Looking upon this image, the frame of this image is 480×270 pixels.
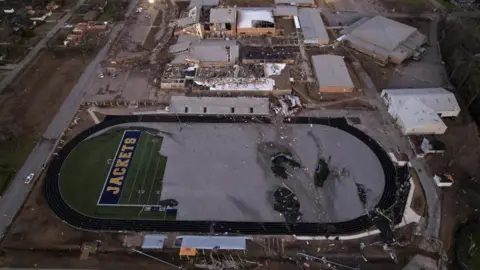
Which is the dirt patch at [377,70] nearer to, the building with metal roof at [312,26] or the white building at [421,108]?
the white building at [421,108]

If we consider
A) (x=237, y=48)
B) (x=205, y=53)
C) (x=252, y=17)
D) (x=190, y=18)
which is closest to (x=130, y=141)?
(x=205, y=53)

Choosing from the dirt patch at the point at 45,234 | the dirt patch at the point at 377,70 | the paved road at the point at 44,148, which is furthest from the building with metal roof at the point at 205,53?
the dirt patch at the point at 45,234

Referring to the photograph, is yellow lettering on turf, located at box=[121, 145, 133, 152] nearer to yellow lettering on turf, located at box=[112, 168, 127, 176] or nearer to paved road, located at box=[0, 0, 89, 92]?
yellow lettering on turf, located at box=[112, 168, 127, 176]

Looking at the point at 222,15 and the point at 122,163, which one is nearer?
the point at 122,163

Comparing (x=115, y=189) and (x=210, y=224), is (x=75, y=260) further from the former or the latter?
(x=210, y=224)

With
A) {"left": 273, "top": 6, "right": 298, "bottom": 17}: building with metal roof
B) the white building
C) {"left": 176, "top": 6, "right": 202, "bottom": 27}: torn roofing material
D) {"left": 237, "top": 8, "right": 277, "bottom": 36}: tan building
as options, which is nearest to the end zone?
{"left": 176, "top": 6, "right": 202, "bottom": 27}: torn roofing material

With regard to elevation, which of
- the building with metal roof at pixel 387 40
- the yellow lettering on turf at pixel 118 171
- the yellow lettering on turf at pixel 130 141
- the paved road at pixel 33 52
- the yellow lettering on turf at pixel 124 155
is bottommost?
the yellow lettering on turf at pixel 118 171

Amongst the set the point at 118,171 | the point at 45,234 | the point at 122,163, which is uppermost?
the point at 122,163
